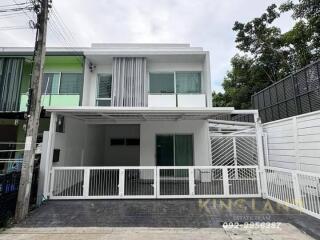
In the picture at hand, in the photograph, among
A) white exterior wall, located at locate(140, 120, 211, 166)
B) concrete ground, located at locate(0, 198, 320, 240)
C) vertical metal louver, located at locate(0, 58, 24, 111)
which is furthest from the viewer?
white exterior wall, located at locate(140, 120, 211, 166)

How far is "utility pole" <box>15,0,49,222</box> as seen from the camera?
17.7ft

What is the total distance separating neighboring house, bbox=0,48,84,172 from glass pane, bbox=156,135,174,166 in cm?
424

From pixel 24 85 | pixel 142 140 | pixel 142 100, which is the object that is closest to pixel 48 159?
pixel 142 140

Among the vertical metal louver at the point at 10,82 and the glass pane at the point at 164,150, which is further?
the glass pane at the point at 164,150

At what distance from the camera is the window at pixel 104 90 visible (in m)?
10.3

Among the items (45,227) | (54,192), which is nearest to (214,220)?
(45,227)

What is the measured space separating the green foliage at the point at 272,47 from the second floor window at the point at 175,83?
7887 millimetres

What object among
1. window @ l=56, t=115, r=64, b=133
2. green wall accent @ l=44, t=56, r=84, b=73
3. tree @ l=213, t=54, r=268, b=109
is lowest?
window @ l=56, t=115, r=64, b=133

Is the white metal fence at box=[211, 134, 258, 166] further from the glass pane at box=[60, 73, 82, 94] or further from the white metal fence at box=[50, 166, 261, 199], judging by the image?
the glass pane at box=[60, 73, 82, 94]

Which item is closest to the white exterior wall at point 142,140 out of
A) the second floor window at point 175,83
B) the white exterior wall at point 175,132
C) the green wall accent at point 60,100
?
the white exterior wall at point 175,132

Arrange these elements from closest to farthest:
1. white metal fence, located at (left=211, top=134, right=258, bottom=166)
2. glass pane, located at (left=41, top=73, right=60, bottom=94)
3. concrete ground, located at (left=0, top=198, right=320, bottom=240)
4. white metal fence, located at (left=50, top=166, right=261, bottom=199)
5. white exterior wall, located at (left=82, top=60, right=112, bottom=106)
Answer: concrete ground, located at (left=0, top=198, right=320, bottom=240) < white metal fence, located at (left=50, top=166, right=261, bottom=199) < glass pane, located at (left=41, top=73, right=60, bottom=94) < white exterior wall, located at (left=82, top=60, right=112, bottom=106) < white metal fence, located at (left=211, top=134, right=258, bottom=166)

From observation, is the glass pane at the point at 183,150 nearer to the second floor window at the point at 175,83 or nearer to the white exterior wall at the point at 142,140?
the white exterior wall at the point at 142,140

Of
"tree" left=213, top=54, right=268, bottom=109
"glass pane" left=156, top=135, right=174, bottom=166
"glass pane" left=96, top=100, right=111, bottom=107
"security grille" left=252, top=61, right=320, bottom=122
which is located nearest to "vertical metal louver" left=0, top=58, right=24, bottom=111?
"glass pane" left=96, top=100, right=111, bottom=107

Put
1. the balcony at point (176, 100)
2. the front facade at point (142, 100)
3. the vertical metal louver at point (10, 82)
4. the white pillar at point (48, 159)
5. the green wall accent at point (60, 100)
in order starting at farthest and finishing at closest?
the balcony at point (176, 100), the green wall accent at point (60, 100), the vertical metal louver at point (10, 82), the front facade at point (142, 100), the white pillar at point (48, 159)
